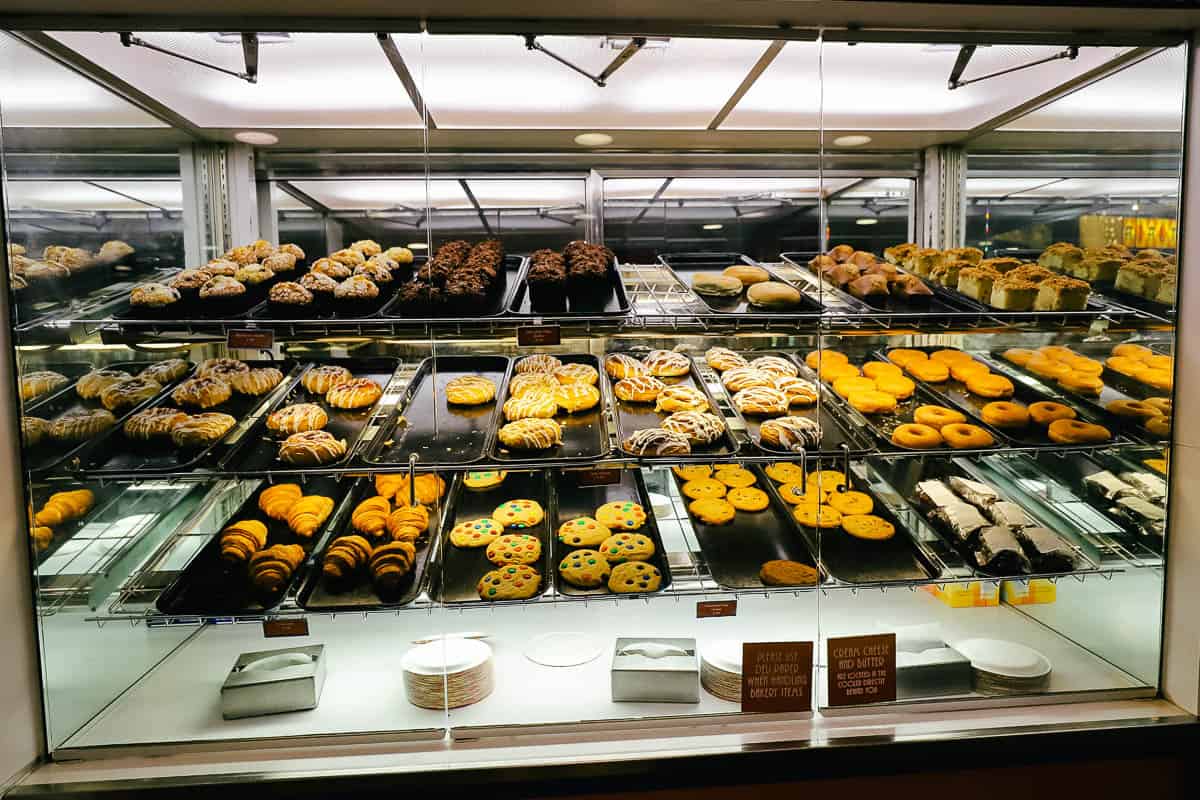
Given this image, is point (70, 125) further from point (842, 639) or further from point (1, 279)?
point (842, 639)

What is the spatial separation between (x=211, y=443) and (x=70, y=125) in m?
0.89

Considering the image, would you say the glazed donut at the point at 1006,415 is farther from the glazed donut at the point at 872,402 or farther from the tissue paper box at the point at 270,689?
the tissue paper box at the point at 270,689

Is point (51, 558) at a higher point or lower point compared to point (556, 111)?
lower

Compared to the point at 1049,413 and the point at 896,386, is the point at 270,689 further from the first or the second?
the point at 1049,413

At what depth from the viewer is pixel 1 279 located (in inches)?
66.2

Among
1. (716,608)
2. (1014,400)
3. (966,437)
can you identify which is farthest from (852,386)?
(716,608)

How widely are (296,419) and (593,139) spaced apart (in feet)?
4.04

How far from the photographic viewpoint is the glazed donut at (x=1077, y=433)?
2.10m

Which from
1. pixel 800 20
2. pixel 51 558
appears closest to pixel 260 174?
pixel 51 558

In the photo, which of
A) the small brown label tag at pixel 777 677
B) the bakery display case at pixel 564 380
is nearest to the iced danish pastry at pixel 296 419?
the bakery display case at pixel 564 380

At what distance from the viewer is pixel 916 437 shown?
212 centimetres

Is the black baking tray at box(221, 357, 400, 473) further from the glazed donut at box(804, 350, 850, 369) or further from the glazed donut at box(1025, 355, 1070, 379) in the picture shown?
the glazed donut at box(1025, 355, 1070, 379)

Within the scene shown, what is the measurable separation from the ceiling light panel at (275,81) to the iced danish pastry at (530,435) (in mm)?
922

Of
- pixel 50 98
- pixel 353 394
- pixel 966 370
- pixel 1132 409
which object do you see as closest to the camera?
pixel 50 98
